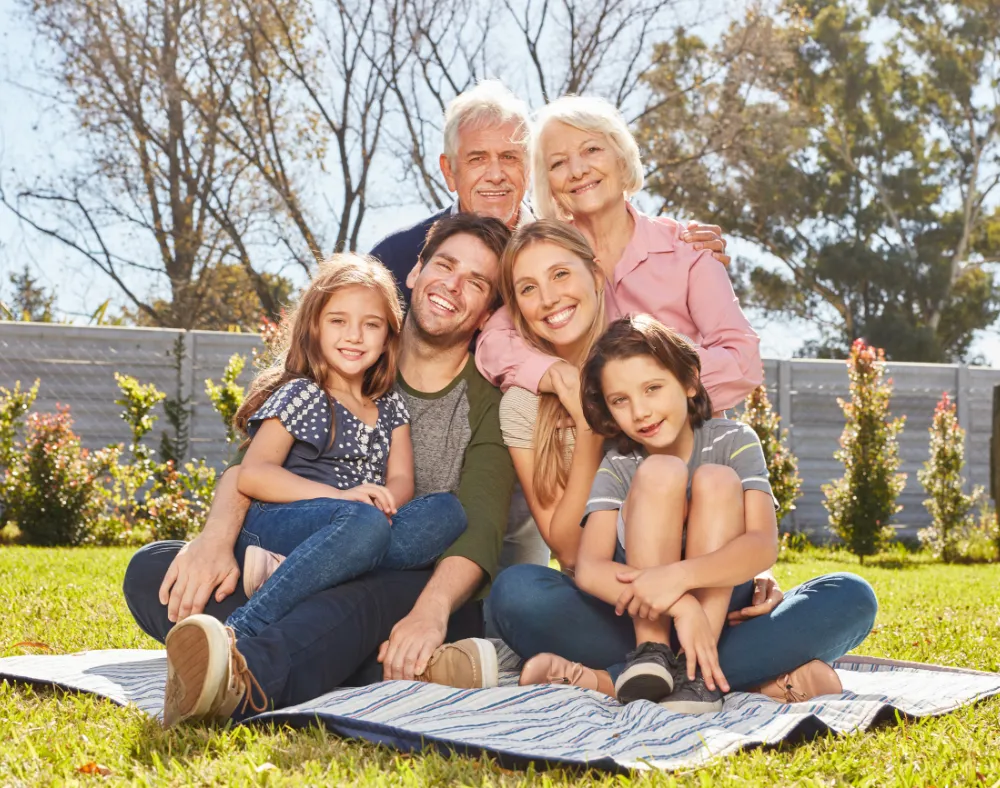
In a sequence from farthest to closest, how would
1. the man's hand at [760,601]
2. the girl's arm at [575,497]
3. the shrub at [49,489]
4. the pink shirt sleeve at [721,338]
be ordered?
the shrub at [49,489], the pink shirt sleeve at [721,338], the girl's arm at [575,497], the man's hand at [760,601]

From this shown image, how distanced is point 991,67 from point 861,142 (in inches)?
131

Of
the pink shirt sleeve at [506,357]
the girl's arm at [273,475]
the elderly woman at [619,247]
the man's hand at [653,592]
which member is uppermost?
the elderly woman at [619,247]

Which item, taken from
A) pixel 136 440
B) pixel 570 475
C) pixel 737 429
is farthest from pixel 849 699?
pixel 136 440

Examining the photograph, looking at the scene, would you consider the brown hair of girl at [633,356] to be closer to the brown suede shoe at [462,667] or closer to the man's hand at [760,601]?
the man's hand at [760,601]

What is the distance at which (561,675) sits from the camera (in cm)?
287

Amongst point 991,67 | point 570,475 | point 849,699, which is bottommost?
point 849,699

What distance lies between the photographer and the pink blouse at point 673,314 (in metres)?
3.30

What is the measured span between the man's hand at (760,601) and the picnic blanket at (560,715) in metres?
0.21

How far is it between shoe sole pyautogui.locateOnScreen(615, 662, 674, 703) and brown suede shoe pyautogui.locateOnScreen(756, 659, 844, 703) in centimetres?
42

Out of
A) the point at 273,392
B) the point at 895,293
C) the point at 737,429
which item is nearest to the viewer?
the point at 737,429

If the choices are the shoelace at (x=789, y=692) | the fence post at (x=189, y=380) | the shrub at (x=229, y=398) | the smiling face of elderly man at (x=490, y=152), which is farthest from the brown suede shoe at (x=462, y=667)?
the fence post at (x=189, y=380)

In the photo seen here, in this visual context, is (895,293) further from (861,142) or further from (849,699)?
(849,699)

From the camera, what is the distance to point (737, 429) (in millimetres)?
3047

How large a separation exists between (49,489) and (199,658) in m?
7.10
